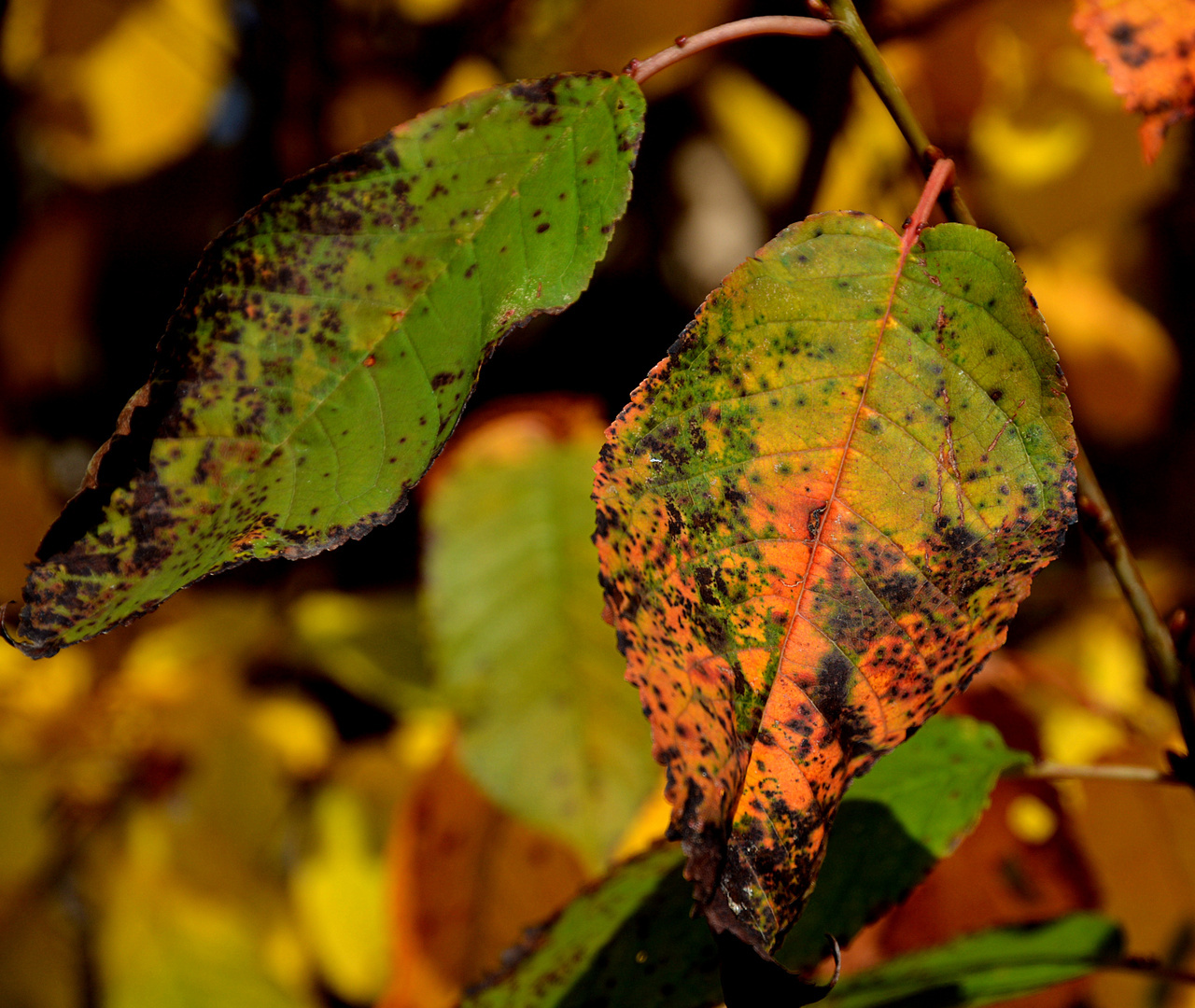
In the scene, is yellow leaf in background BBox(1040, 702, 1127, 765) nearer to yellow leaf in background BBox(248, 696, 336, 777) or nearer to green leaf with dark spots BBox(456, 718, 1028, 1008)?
green leaf with dark spots BBox(456, 718, 1028, 1008)

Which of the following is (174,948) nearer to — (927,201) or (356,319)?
(356,319)

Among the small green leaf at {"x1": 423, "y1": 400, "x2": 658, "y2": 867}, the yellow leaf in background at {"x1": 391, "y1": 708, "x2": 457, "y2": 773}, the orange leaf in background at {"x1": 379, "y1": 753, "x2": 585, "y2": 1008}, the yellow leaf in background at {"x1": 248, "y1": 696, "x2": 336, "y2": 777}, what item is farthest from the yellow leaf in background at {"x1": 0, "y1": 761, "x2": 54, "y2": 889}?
the small green leaf at {"x1": 423, "y1": 400, "x2": 658, "y2": 867}

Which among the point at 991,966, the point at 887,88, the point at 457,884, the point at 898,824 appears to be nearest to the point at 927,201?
the point at 887,88

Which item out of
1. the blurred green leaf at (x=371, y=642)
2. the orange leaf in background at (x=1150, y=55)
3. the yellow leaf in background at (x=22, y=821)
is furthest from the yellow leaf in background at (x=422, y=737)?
the orange leaf in background at (x=1150, y=55)

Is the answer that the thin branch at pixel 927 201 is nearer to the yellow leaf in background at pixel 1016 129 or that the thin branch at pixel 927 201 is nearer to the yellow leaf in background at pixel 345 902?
the yellow leaf in background at pixel 1016 129

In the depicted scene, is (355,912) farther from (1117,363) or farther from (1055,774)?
(1117,363)

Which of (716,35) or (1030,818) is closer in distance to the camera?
(716,35)
